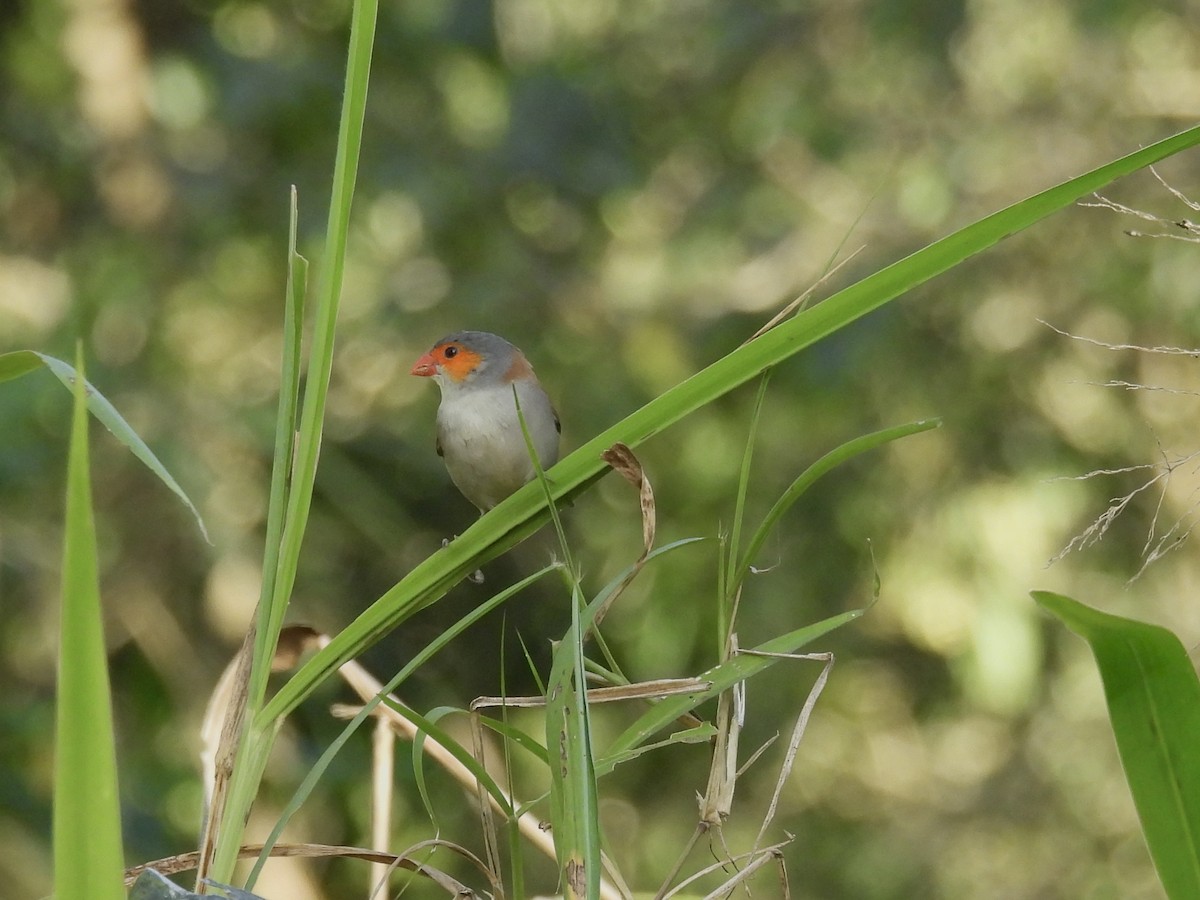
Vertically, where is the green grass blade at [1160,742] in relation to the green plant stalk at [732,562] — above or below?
below

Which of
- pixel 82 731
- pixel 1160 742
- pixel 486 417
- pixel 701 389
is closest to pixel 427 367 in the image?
pixel 486 417

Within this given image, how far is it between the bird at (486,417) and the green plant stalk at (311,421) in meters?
1.86

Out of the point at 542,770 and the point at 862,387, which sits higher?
the point at 862,387

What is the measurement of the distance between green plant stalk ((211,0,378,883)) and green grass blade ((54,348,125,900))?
457 millimetres

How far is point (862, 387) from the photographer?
6672mm

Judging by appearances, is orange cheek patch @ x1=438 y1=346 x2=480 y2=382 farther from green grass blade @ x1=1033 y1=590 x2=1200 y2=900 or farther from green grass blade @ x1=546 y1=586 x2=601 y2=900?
green grass blade @ x1=1033 y1=590 x2=1200 y2=900

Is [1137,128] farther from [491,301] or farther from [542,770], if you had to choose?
[542,770]

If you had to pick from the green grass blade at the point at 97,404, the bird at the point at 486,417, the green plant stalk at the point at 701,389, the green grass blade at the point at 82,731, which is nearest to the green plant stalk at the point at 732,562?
the green plant stalk at the point at 701,389

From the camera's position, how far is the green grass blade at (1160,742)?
1.25m

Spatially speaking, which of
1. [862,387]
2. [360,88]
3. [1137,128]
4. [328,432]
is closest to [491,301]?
[328,432]

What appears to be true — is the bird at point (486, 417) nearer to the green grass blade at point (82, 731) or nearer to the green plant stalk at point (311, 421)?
the green plant stalk at point (311, 421)

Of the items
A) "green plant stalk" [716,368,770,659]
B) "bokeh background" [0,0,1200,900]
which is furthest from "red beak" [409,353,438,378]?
"green plant stalk" [716,368,770,659]

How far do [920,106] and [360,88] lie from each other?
20.5 feet

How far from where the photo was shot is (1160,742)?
1.26 m
